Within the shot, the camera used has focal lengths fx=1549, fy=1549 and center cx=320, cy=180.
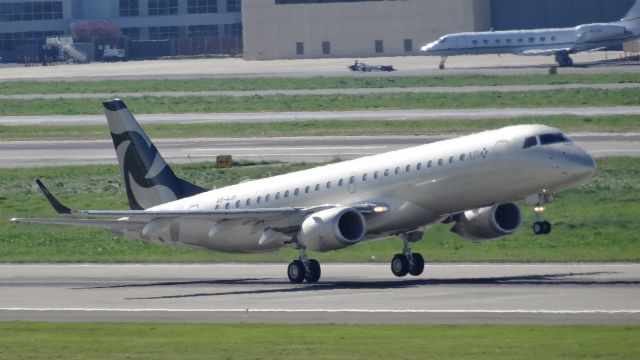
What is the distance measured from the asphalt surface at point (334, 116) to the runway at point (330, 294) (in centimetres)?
4550

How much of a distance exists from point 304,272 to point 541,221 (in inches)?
348

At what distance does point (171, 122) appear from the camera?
107m

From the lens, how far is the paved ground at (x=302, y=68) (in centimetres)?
15200

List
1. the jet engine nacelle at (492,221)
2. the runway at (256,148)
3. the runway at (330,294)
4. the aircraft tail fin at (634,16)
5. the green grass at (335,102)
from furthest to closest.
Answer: the aircraft tail fin at (634,16), the green grass at (335,102), the runway at (256,148), the jet engine nacelle at (492,221), the runway at (330,294)

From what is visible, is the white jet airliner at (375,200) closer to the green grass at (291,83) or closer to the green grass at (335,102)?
the green grass at (335,102)

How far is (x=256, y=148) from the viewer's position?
89.3 meters

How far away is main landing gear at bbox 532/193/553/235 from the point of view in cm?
4356

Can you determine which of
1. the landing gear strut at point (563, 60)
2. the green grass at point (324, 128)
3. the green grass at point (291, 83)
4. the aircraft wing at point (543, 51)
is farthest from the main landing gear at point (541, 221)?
the aircraft wing at point (543, 51)

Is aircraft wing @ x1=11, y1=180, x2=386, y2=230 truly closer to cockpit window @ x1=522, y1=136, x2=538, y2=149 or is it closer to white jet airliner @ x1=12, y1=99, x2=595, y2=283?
white jet airliner @ x1=12, y1=99, x2=595, y2=283

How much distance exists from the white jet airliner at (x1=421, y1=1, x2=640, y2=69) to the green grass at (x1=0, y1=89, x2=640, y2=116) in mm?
41958

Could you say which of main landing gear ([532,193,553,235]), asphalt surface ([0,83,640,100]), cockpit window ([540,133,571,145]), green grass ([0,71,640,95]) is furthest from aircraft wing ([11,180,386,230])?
green grass ([0,71,640,95])

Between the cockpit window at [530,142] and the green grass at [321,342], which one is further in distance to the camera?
the cockpit window at [530,142]

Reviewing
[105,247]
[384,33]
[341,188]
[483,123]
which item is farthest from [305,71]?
[341,188]

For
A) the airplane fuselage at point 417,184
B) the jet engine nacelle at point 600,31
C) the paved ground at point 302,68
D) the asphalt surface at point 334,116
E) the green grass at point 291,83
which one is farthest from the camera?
the jet engine nacelle at point 600,31
